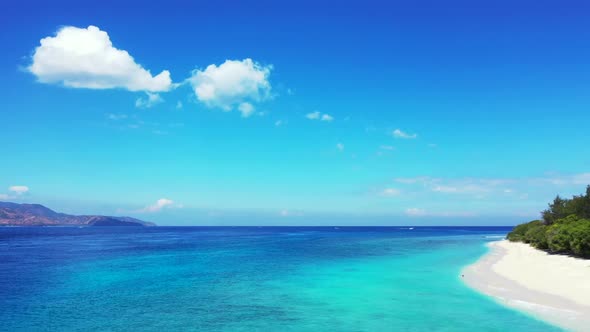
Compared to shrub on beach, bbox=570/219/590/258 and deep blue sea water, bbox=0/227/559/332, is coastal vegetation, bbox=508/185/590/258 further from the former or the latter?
deep blue sea water, bbox=0/227/559/332

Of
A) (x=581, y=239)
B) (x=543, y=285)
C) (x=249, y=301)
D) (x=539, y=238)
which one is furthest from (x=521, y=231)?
(x=249, y=301)

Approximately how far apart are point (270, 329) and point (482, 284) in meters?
21.8

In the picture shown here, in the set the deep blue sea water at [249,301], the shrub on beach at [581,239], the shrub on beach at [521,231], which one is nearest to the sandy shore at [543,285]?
the shrub on beach at [581,239]

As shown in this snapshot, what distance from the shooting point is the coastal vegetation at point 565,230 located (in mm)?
45500

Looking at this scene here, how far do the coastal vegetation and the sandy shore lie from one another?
6.26 ft

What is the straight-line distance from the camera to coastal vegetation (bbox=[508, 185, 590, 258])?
45.5 m

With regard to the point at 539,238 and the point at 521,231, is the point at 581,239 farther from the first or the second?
the point at 521,231

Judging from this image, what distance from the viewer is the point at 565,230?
51.6m

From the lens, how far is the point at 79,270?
48.3 m

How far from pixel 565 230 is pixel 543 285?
76.4ft

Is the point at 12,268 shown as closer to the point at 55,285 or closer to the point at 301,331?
the point at 55,285

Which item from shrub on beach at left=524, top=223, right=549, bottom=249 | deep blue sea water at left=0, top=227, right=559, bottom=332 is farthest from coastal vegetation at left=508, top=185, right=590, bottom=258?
deep blue sea water at left=0, top=227, right=559, bottom=332

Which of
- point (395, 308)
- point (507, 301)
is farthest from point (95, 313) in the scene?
point (507, 301)

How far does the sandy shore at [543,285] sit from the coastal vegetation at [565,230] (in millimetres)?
1907
